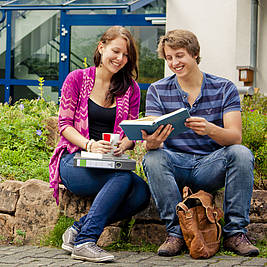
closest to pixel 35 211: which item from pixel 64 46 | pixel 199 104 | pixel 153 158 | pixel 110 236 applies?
pixel 110 236

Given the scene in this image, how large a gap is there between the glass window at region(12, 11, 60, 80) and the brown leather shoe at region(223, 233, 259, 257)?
7.30 meters

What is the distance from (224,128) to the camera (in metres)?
3.74

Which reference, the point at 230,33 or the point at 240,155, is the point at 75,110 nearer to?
the point at 240,155

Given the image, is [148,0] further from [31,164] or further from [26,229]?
[26,229]

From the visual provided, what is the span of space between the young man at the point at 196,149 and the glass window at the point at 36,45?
6772mm

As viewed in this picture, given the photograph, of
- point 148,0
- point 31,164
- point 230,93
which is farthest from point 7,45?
point 230,93

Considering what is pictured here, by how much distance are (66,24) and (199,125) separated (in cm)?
722

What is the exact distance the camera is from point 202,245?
139 inches

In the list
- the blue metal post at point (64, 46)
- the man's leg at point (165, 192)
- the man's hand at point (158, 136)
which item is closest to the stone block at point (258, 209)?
the man's leg at point (165, 192)

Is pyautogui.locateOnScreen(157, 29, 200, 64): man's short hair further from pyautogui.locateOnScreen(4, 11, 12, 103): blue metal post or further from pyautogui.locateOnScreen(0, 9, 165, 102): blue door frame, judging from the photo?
pyautogui.locateOnScreen(4, 11, 12, 103): blue metal post

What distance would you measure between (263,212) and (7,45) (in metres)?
7.81

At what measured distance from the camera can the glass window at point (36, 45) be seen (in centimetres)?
1050

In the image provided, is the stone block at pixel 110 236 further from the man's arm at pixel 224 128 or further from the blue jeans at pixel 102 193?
the man's arm at pixel 224 128

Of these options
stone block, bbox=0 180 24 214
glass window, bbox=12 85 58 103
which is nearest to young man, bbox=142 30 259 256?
stone block, bbox=0 180 24 214
